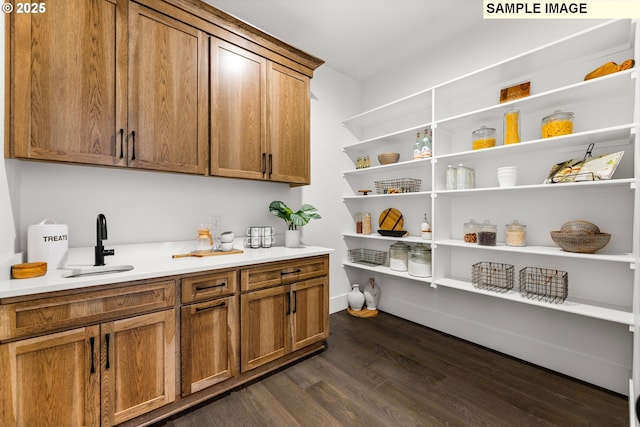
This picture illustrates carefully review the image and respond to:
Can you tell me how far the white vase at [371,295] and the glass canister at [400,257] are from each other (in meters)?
0.56

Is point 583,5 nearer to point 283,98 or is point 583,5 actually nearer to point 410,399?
point 283,98

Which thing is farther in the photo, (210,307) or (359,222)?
(359,222)

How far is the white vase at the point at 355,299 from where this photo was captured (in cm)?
317

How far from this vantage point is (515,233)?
2104 mm

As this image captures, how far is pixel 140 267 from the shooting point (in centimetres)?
164

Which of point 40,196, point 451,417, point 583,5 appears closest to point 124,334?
point 40,196

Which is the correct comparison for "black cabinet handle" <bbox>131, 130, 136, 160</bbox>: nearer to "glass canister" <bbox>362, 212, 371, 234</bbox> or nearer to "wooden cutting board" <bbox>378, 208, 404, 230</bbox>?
"glass canister" <bbox>362, 212, 371, 234</bbox>

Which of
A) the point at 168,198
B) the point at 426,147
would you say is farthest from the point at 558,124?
the point at 168,198

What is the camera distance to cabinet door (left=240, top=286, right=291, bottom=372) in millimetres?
1862

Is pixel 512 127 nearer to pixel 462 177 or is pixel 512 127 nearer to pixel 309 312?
pixel 462 177

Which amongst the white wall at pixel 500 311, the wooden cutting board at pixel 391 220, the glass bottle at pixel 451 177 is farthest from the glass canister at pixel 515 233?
the wooden cutting board at pixel 391 220

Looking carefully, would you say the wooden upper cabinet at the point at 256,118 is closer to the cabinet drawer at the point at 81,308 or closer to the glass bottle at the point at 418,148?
the cabinet drawer at the point at 81,308

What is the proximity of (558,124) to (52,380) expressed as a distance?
3304mm

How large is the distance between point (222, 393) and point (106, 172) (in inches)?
67.6
